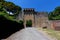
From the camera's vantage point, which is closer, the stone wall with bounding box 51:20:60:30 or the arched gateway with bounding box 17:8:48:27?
the stone wall with bounding box 51:20:60:30

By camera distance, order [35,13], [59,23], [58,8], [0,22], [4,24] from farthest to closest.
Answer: [58,8] < [35,13] < [59,23] < [4,24] < [0,22]

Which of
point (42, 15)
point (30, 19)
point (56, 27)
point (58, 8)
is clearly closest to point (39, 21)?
point (42, 15)

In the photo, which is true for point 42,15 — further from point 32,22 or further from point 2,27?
point 2,27

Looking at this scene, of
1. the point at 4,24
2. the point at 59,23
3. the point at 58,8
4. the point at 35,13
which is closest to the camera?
the point at 4,24

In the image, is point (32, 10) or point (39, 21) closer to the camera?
point (39, 21)

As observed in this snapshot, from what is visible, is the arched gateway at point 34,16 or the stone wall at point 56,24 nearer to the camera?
the stone wall at point 56,24

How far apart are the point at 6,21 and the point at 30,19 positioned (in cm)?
4502

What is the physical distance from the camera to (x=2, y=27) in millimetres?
25781

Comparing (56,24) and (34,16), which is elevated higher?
(34,16)

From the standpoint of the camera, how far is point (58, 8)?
101312 millimetres

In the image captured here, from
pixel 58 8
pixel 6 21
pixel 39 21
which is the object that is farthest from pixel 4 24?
pixel 58 8

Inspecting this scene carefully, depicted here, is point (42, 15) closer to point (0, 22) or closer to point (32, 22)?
point (32, 22)

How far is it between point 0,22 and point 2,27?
40.3 inches

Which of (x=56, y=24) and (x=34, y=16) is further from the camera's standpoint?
(x=34, y=16)
